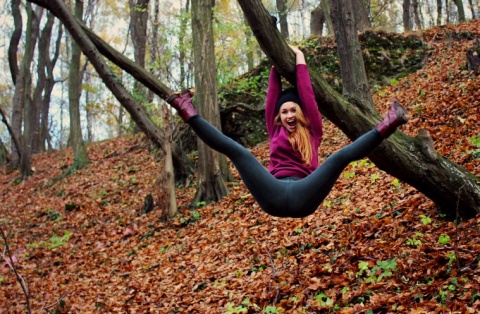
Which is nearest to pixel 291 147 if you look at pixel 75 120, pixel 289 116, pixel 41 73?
pixel 289 116

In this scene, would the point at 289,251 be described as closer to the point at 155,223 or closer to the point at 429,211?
the point at 429,211

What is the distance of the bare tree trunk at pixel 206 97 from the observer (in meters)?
9.89

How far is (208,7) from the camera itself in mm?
10180

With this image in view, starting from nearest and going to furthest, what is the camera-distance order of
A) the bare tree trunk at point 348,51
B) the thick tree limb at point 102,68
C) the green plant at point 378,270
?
the green plant at point 378,270
the bare tree trunk at point 348,51
the thick tree limb at point 102,68

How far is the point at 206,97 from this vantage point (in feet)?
32.6

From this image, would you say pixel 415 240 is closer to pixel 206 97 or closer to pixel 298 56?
pixel 298 56

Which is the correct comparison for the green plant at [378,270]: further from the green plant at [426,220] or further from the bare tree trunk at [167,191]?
the bare tree trunk at [167,191]

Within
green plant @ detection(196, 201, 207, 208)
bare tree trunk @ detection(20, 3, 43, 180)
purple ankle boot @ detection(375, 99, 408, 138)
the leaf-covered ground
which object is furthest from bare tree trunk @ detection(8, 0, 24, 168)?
purple ankle boot @ detection(375, 99, 408, 138)

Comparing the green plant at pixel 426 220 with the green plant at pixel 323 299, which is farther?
the green plant at pixel 426 220

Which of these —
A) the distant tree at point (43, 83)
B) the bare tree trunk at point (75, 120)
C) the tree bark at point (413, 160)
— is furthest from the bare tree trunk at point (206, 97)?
the distant tree at point (43, 83)

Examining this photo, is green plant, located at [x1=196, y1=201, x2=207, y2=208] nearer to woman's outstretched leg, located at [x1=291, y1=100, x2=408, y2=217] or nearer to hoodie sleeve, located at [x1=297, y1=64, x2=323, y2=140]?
hoodie sleeve, located at [x1=297, y1=64, x2=323, y2=140]

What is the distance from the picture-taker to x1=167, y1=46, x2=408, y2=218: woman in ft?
11.6

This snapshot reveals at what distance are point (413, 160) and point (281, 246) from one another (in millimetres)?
2590

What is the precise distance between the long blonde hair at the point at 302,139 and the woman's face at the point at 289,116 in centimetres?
3
